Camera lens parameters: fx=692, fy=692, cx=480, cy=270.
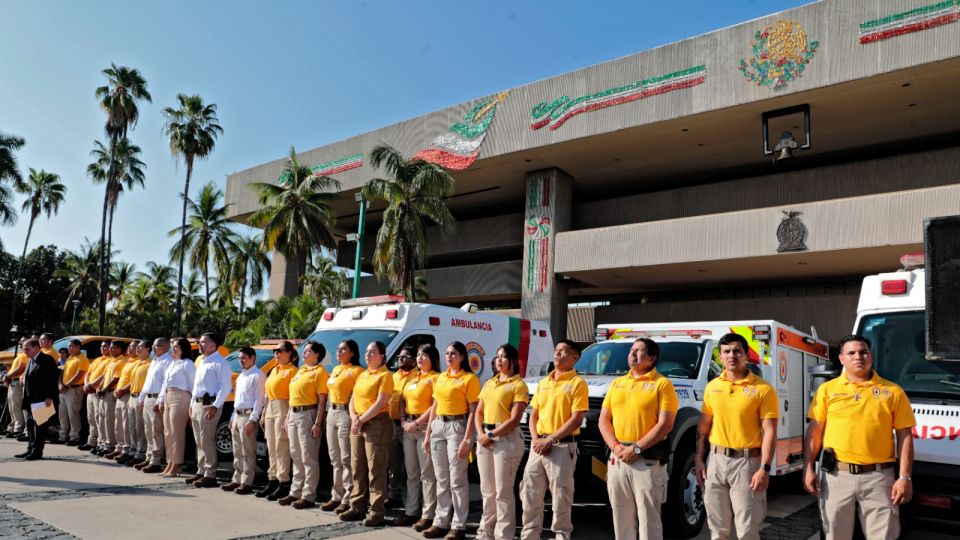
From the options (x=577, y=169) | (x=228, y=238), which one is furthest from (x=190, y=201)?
(x=577, y=169)

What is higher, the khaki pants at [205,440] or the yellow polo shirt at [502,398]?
the yellow polo shirt at [502,398]

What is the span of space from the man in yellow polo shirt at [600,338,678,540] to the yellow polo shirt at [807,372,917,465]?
1.07 meters

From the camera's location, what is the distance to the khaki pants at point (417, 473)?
6930mm

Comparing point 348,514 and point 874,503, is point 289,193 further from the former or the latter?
point 874,503

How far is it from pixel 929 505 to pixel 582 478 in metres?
2.70

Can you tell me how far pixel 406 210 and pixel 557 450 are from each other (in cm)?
1788

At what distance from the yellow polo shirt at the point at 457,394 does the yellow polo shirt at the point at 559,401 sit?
89 cm

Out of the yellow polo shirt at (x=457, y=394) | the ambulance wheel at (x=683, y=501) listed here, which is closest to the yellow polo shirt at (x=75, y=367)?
the yellow polo shirt at (x=457, y=394)

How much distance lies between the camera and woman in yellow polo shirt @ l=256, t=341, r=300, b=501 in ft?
26.2

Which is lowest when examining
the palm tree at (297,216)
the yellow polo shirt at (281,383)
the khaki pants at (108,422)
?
the khaki pants at (108,422)

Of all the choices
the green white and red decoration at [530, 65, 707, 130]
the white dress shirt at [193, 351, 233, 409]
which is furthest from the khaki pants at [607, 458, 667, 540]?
the green white and red decoration at [530, 65, 707, 130]

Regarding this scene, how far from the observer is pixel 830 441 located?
4641 millimetres

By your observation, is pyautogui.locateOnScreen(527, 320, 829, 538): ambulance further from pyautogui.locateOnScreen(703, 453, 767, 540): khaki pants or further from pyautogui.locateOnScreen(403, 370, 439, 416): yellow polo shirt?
pyautogui.locateOnScreen(703, 453, 767, 540): khaki pants

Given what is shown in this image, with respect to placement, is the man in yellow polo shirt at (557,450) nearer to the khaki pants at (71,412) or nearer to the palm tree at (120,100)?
the khaki pants at (71,412)
